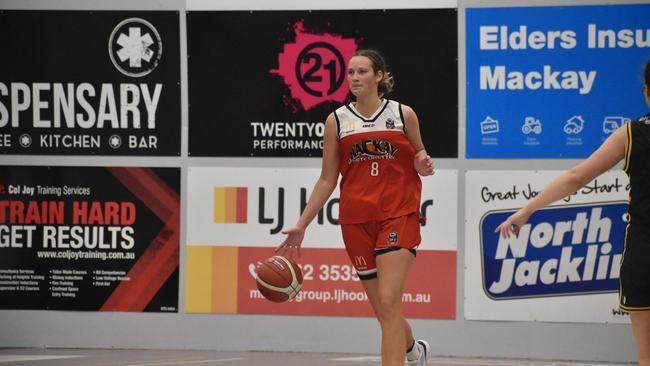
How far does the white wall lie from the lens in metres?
8.77

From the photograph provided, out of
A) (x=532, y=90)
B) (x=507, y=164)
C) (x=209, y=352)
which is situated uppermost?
(x=532, y=90)

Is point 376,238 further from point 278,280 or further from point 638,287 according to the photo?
point 638,287

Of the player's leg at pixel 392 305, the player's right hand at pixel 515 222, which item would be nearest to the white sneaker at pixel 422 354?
the player's leg at pixel 392 305

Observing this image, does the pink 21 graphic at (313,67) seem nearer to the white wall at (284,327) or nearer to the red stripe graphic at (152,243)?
the white wall at (284,327)

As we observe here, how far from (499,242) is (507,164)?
0.65m

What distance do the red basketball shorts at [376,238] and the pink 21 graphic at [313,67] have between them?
257cm

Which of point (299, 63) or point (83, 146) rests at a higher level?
point (299, 63)

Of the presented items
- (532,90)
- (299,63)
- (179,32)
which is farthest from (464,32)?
(179,32)

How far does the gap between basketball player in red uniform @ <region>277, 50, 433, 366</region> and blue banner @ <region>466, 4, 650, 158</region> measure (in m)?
2.28

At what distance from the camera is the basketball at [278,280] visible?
22.0ft

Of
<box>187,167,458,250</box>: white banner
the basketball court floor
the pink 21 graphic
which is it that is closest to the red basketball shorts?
the basketball court floor

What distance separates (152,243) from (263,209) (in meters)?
1.02

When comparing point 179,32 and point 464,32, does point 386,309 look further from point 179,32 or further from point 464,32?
point 179,32

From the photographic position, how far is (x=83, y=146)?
364 inches
